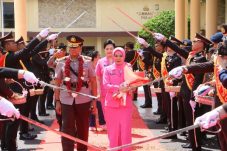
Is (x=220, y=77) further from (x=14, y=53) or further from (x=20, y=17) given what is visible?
(x=20, y=17)

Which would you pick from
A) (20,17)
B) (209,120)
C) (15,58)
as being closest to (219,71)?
(209,120)

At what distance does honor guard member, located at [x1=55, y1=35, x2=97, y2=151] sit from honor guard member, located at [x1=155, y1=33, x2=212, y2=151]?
1481 millimetres

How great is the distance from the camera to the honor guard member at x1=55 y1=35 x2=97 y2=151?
7.03m

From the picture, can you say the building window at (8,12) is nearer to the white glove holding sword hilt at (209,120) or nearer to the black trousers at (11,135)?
the black trousers at (11,135)

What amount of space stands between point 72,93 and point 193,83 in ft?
6.72

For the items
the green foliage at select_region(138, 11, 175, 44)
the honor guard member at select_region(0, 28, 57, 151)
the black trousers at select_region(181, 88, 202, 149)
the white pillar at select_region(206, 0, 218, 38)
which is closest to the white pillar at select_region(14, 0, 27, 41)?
the white pillar at select_region(206, 0, 218, 38)

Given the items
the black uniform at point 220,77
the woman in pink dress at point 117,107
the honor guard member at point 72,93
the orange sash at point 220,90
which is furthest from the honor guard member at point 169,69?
the orange sash at point 220,90

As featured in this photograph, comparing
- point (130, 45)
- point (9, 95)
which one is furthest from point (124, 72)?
point (130, 45)

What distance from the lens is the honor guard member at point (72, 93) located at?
23.1ft

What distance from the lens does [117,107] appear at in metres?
7.23

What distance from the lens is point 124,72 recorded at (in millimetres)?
7301

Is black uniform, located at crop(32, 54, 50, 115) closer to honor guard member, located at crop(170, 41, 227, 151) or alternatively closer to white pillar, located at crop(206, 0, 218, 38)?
honor guard member, located at crop(170, 41, 227, 151)

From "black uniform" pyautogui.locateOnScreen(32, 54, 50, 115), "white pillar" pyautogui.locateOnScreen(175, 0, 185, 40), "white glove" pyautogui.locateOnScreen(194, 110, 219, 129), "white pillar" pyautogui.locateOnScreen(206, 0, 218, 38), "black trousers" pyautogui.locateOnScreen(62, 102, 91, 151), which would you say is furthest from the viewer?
"white pillar" pyautogui.locateOnScreen(175, 0, 185, 40)

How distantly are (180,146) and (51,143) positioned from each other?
2539 millimetres
